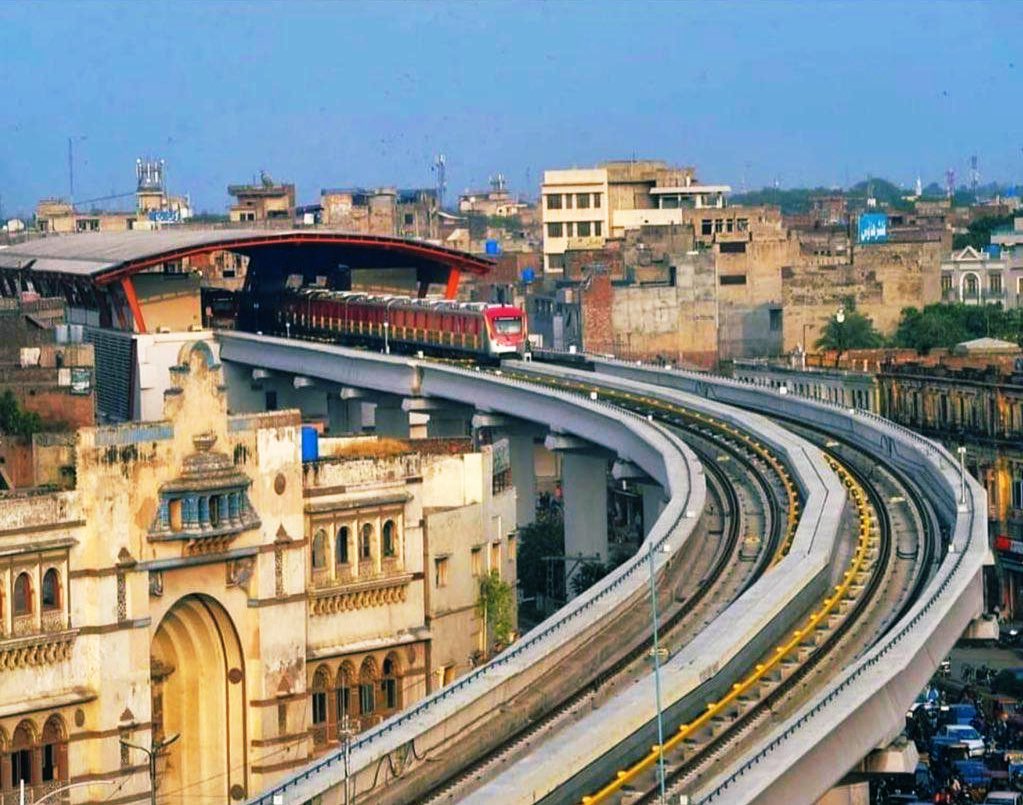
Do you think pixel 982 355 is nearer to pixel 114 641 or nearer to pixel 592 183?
pixel 114 641

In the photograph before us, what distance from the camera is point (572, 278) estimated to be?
135m

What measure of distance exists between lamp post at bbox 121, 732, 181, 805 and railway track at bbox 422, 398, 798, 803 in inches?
283

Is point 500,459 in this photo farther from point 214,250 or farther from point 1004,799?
point 214,250

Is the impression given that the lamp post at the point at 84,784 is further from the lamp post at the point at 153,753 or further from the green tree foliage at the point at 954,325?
the green tree foliage at the point at 954,325

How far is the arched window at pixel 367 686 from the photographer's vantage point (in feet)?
177

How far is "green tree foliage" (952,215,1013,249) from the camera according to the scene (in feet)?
529

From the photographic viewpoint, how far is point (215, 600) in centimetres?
5172

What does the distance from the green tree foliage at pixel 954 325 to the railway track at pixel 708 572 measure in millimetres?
35581

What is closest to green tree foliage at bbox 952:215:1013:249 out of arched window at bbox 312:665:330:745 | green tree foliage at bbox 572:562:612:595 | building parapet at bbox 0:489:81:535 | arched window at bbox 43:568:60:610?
green tree foliage at bbox 572:562:612:595

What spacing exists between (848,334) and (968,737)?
59.4m

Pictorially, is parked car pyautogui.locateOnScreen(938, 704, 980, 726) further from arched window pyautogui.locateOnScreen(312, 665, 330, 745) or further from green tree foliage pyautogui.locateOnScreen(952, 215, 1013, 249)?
green tree foliage pyautogui.locateOnScreen(952, 215, 1013, 249)

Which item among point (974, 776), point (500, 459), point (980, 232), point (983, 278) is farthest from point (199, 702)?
point (980, 232)

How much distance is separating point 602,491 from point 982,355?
1754 centimetres

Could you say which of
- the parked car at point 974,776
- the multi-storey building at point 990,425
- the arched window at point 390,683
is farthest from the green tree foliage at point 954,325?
the arched window at point 390,683
